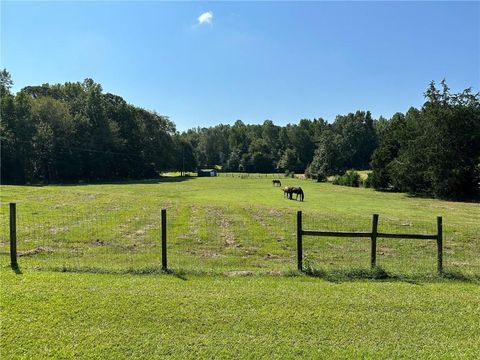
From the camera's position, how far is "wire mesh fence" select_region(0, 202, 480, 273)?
11.6m

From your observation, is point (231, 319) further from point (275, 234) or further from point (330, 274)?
point (275, 234)

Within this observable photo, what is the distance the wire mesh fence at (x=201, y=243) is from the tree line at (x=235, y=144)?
30271mm

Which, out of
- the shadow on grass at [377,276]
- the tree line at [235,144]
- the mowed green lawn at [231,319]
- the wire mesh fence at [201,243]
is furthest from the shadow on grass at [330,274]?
the tree line at [235,144]

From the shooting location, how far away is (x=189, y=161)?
128 metres

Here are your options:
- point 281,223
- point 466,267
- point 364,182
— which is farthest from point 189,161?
point 466,267

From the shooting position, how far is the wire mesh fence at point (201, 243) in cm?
1165

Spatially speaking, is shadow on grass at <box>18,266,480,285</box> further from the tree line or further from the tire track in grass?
the tree line

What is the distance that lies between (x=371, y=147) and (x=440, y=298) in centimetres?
12509

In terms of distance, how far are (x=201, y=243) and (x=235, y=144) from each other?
141349mm

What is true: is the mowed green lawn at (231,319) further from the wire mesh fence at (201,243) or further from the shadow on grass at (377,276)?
the wire mesh fence at (201,243)

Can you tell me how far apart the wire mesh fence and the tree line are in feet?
99.3

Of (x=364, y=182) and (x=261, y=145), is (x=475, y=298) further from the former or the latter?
(x=261, y=145)

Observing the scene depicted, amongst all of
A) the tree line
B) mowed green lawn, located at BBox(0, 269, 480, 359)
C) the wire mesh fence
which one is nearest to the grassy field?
mowed green lawn, located at BBox(0, 269, 480, 359)

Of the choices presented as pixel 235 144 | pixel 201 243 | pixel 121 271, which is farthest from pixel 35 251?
pixel 235 144
